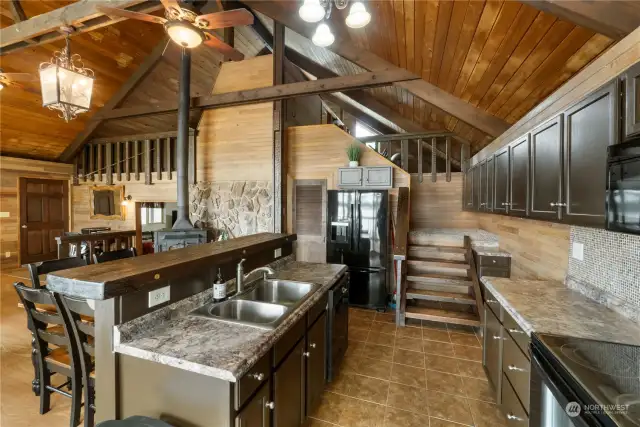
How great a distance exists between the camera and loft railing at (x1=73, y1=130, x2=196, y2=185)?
6.09m

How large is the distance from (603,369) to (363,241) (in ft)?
10.4

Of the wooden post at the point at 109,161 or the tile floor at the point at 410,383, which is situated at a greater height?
the wooden post at the point at 109,161

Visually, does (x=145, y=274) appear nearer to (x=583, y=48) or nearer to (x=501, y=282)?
(x=501, y=282)

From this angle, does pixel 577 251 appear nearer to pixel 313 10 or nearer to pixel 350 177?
pixel 313 10

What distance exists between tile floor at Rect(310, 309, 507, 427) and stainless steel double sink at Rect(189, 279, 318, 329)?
3.08 ft

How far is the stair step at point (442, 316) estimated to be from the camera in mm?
3423

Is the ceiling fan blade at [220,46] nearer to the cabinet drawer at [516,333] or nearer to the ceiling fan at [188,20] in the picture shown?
the ceiling fan at [188,20]

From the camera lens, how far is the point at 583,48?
1880mm

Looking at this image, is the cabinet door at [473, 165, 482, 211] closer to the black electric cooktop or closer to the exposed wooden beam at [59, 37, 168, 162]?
the black electric cooktop

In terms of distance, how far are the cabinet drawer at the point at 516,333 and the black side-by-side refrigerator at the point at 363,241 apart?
2.31m

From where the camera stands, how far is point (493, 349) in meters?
2.14

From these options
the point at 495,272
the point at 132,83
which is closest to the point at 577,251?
the point at 495,272

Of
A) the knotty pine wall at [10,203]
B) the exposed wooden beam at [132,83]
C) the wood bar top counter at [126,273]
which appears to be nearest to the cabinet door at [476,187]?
the wood bar top counter at [126,273]

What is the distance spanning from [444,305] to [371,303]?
1.09 metres
